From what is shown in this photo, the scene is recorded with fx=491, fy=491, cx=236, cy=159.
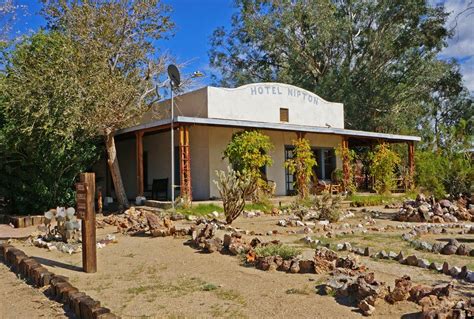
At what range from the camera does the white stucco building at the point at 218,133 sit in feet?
55.4

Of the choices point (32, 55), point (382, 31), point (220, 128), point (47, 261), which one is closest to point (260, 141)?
point (220, 128)

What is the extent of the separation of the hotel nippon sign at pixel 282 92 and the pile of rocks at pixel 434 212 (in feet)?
25.9

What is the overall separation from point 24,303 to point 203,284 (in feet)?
6.76

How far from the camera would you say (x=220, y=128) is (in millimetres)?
17672

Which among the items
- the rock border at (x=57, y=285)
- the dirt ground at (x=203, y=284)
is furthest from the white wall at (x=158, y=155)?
the rock border at (x=57, y=285)

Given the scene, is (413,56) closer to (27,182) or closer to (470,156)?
(470,156)

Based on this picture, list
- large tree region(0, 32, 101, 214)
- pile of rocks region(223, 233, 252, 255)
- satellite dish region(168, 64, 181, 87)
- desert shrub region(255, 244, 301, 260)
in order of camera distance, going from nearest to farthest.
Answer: desert shrub region(255, 244, 301, 260) < pile of rocks region(223, 233, 252, 255) < large tree region(0, 32, 101, 214) < satellite dish region(168, 64, 181, 87)

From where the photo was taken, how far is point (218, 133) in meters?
17.6

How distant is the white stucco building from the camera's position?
16875 mm

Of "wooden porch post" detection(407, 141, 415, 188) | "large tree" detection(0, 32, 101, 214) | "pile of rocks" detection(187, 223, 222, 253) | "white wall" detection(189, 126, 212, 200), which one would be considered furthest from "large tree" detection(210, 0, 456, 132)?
"pile of rocks" detection(187, 223, 222, 253)

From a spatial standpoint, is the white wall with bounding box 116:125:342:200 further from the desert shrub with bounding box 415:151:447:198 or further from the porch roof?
the desert shrub with bounding box 415:151:447:198

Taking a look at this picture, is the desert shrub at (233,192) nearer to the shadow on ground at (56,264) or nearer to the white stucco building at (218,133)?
the white stucco building at (218,133)

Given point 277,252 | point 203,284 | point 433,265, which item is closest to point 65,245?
point 203,284

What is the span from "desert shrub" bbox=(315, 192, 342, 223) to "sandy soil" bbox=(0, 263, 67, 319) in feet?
25.7
